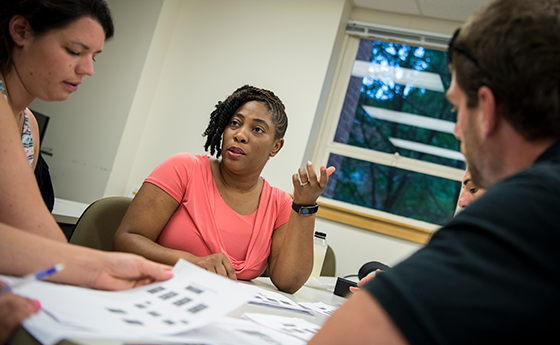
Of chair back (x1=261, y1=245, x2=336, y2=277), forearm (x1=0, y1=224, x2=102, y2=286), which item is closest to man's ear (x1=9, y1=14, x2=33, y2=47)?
forearm (x1=0, y1=224, x2=102, y2=286)

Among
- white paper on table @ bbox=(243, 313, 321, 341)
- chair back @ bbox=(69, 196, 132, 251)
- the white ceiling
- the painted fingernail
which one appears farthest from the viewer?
the white ceiling

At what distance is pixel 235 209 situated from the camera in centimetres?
148

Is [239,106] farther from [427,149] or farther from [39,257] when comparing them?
[427,149]

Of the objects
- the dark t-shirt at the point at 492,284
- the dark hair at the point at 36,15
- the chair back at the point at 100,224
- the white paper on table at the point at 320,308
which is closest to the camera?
the dark t-shirt at the point at 492,284

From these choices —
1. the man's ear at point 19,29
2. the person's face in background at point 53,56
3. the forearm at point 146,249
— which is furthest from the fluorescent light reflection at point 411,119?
the man's ear at point 19,29

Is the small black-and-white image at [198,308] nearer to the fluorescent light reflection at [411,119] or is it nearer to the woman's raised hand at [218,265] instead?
the woman's raised hand at [218,265]

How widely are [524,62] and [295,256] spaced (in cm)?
101

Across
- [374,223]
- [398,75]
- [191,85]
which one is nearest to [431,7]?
[398,75]

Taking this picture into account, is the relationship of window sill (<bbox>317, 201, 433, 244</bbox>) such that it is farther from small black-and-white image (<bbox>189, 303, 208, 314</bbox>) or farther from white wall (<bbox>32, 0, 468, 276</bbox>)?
small black-and-white image (<bbox>189, 303, 208, 314</bbox>)

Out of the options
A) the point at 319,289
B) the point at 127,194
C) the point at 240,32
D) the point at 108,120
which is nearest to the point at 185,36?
the point at 240,32

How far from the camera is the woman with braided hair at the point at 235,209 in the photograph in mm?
1274

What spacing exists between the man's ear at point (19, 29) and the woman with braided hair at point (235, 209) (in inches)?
21.3

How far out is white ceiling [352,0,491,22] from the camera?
282 centimetres

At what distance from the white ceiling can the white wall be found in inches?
2.7
